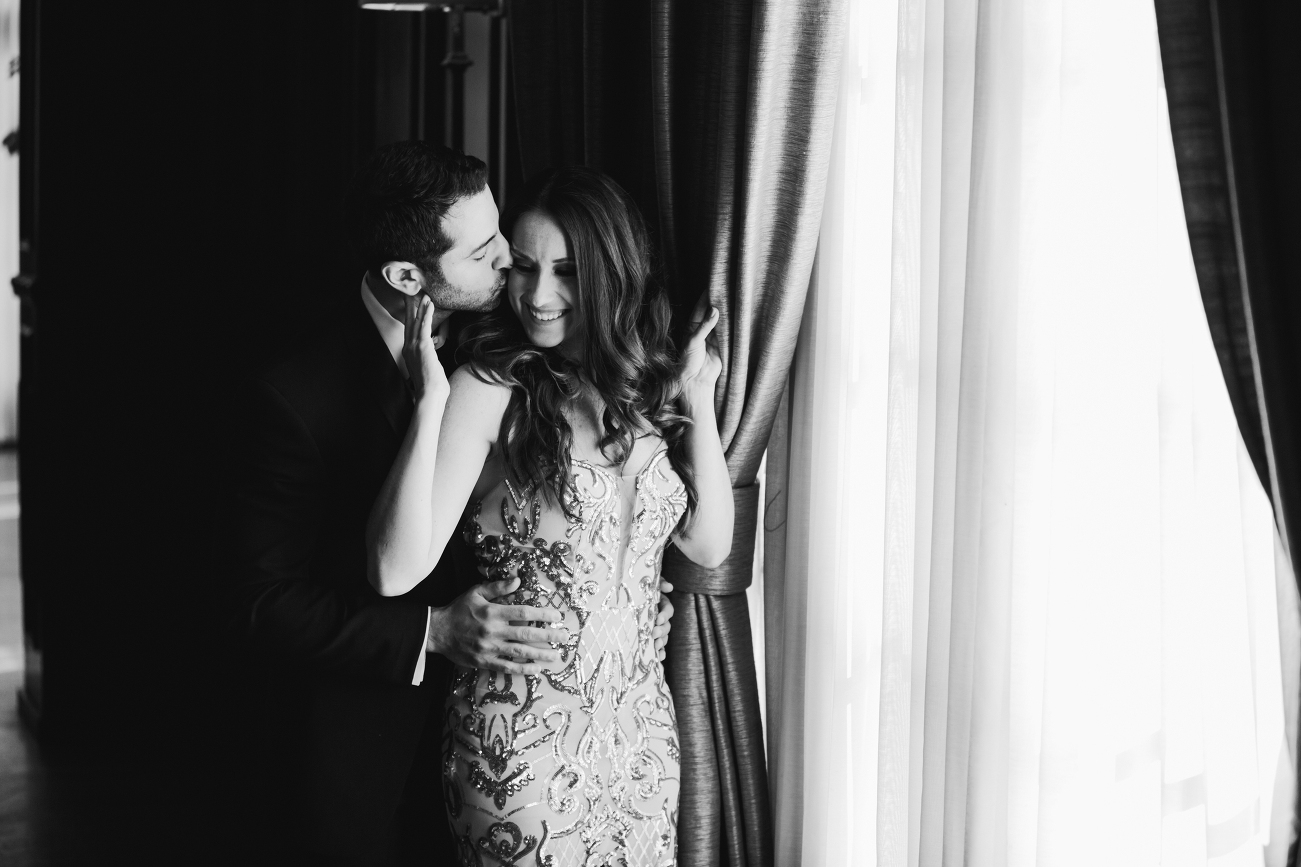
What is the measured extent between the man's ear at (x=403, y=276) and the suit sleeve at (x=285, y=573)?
246 mm

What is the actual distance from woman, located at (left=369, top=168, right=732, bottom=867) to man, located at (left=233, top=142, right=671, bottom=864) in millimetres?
68

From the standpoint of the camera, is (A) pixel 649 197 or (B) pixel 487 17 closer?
(A) pixel 649 197

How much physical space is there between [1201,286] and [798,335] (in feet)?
2.60

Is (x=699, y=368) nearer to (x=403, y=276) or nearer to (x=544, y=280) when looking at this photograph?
(x=544, y=280)

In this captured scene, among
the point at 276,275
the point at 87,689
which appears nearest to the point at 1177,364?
the point at 276,275

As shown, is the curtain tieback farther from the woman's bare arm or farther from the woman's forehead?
the woman's forehead

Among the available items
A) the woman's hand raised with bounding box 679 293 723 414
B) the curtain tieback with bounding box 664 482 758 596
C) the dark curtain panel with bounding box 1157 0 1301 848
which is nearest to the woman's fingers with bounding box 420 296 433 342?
the woman's hand raised with bounding box 679 293 723 414

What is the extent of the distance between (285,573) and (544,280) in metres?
0.59

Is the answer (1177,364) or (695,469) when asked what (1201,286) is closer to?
(1177,364)

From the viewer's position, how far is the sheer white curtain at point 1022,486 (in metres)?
1.45

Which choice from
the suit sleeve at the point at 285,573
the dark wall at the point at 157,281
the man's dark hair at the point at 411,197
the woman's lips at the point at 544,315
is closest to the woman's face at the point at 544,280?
the woman's lips at the point at 544,315

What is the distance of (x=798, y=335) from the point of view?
6.56 ft

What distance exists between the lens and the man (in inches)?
69.5

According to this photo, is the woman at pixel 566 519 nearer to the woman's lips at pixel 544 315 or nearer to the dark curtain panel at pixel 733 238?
the woman's lips at pixel 544 315
